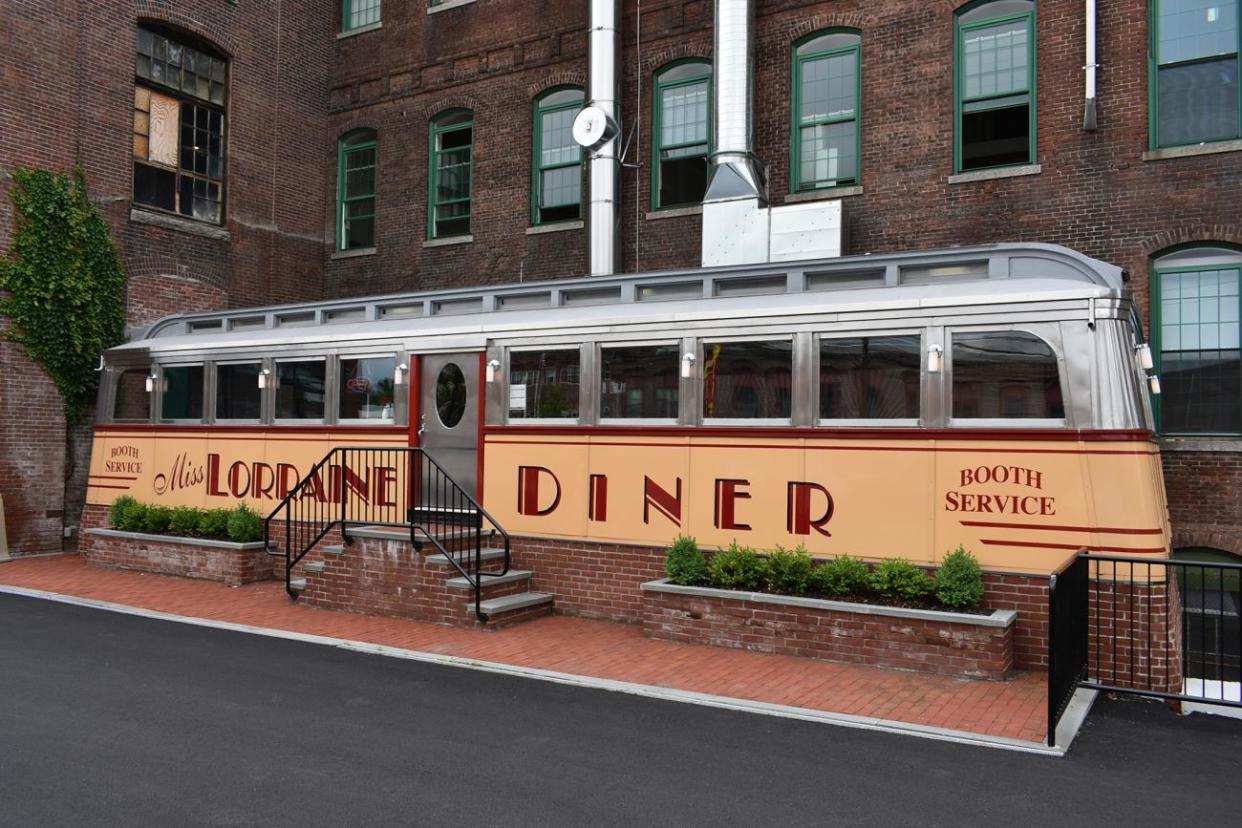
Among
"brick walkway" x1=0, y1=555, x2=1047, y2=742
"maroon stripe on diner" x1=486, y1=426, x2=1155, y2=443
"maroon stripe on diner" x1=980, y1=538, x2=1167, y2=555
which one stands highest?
"maroon stripe on diner" x1=486, y1=426, x2=1155, y2=443

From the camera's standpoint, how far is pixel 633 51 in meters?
16.1

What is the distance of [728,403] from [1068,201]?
20.3 ft

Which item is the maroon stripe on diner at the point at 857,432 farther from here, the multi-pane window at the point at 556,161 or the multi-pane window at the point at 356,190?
the multi-pane window at the point at 356,190

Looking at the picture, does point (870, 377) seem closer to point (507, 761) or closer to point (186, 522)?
point (507, 761)

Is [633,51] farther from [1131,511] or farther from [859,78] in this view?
[1131,511]

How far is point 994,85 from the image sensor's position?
43.8 feet

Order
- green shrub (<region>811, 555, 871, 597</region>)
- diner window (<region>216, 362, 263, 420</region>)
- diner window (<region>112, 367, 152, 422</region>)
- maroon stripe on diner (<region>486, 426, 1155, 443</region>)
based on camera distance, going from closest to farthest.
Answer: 1. maroon stripe on diner (<region>486, 426, 1155, 443</region>)
2. green shrub (<region>811, 555, 871, 597</region>)
3. diner window (<region>216, 362, 263, 420</region>)
4. diner window (<region>112, 367, 152, 422</region>)

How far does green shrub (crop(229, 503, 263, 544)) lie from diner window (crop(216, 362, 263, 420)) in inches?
52.8

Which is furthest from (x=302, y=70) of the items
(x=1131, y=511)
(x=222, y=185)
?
(x=1131, y=511)

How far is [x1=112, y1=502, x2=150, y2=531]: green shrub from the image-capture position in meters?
13.5

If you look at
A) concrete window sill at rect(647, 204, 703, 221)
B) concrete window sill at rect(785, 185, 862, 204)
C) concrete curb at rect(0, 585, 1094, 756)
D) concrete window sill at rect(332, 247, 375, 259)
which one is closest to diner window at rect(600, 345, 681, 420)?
concrete curb at rect(0, 585, 1094, 756)

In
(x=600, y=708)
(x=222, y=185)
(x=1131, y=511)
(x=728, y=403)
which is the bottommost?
(x=600, y=708)

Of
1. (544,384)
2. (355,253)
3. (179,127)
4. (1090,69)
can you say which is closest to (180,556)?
(544,384)

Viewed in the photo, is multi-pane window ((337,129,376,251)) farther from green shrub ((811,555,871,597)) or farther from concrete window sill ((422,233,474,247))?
green shrub ((811,555,871,597))
